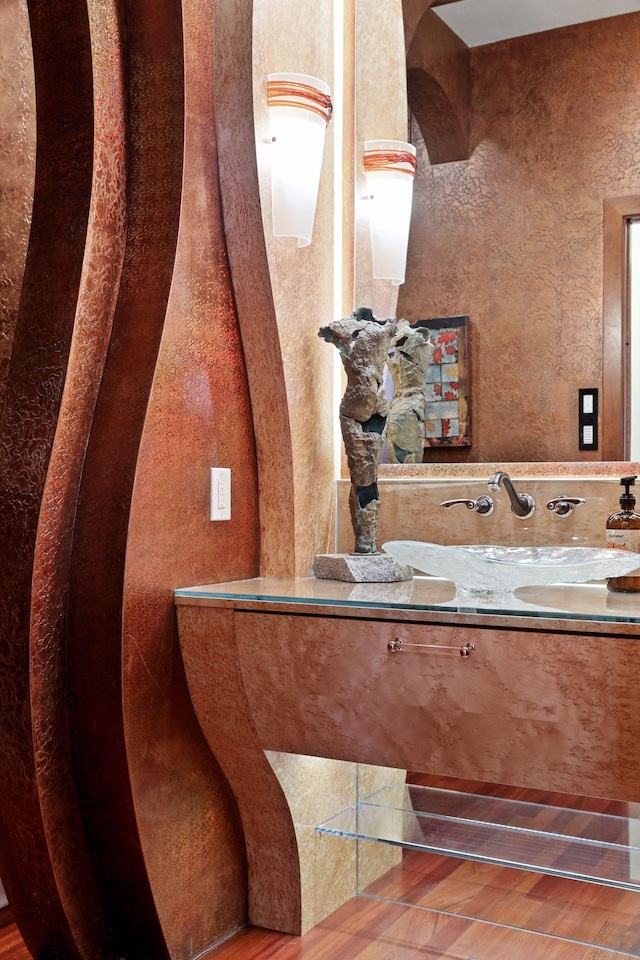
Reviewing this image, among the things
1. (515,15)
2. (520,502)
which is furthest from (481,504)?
(515,15)

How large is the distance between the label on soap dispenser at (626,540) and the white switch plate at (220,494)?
0.83 metres

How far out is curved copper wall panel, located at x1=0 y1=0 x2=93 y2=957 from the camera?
5.70 feet

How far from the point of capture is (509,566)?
5.56 feet

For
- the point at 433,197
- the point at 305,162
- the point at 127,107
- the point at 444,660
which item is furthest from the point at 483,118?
the point at 444,660

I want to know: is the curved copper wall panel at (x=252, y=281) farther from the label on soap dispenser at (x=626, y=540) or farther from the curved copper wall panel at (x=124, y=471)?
the label on soap dispenser at (x=626, y=540)

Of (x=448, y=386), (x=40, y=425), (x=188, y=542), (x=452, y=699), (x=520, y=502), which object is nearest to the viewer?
(x=452, y=699)

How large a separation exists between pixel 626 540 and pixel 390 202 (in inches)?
40.7

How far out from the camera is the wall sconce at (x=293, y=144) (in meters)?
2.04

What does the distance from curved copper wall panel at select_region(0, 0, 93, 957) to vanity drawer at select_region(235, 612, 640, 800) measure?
0.43 metres

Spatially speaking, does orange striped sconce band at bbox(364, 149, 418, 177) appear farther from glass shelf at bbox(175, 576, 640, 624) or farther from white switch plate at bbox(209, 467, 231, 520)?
glass shelf at bbox(175, 576, 640, 624)

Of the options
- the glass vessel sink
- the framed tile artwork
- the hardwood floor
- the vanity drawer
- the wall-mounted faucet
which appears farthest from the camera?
the framed tile artwork

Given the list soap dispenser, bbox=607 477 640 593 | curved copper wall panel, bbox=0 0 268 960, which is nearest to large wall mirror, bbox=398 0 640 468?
soap dispenser, bbox=607 477 640 593

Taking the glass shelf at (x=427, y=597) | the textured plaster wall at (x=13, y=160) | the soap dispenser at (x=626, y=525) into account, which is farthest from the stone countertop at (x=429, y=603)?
the textured plaster wall at (x=13, y=160)

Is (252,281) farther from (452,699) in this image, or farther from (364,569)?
(452,699)
